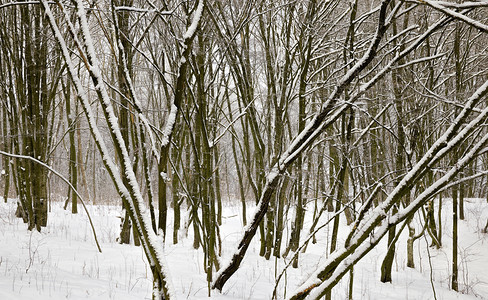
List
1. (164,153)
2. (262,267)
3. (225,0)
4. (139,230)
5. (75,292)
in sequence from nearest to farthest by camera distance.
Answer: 1. (139,230)
2. (164,153)
3. (75,292)
4. (225,0)
5. (262,267)

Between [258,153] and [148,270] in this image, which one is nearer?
[148,270]

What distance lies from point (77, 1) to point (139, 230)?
94 cm

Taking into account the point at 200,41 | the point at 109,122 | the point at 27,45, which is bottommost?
the point at 109,122

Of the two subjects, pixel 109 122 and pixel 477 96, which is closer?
pixel 477 96

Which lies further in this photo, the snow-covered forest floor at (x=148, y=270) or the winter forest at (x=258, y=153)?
the snow-covered forest floor at (x=148, y=270)

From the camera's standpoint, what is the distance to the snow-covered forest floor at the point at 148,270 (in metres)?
3.66

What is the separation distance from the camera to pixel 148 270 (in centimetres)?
541

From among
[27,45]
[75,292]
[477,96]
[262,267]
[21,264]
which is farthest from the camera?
[27,45]

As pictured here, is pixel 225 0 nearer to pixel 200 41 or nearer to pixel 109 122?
pixel 200 41

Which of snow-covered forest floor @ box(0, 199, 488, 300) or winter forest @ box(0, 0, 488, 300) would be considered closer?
winter forest @ box(0, 0, 488, 300)

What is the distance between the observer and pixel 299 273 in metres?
6.89

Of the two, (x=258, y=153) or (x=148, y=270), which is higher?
(x=258, y=153)

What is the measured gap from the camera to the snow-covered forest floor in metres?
3.66

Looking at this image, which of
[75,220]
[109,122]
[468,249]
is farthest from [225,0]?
[468,249]
